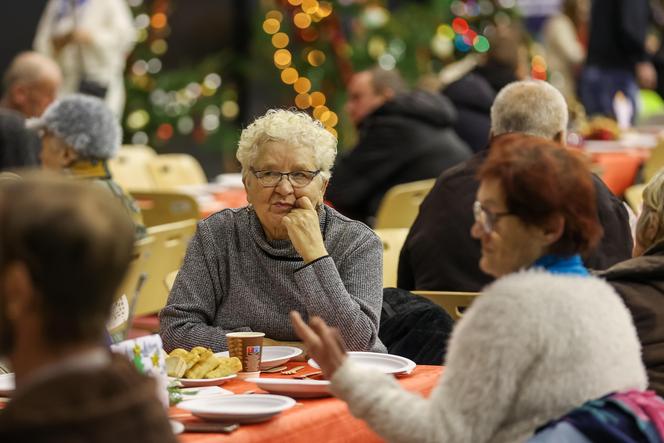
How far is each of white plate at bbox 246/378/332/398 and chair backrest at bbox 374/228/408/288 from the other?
1898 mm

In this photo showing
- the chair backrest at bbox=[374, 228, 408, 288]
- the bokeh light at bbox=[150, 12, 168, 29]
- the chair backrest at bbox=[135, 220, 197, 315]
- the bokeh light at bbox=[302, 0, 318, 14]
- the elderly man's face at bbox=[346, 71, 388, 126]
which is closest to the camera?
the chair backrest at bbox=[374, 228, 408, 288]

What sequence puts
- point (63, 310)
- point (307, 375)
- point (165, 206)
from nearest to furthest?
point (63, 310) < point (307, 375) < point (165, 206)

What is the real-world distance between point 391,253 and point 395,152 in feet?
7.98

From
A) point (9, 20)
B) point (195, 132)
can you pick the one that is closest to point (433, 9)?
point (195, 132)

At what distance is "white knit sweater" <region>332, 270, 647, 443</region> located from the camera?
2283 mm

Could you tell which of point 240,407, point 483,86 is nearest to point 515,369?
point 240,407

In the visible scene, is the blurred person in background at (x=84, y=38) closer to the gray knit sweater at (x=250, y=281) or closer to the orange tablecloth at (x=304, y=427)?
the gray knit sweater at (x=250, y=281)

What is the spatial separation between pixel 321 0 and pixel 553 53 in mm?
2712

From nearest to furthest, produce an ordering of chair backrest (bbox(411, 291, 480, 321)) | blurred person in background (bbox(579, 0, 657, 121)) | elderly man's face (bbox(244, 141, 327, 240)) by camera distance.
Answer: elderly man's face (bbox(244, 141, 327, 240))
chair backrest (bbox(411, 291, 480, 321))
blurred person in background (bbox(579, 0, 657, 121))

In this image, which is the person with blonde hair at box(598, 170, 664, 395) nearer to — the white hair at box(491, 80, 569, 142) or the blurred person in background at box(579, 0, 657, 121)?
the white hair at box(491, 80, 569, 142)

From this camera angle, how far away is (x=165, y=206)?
20.5 ft

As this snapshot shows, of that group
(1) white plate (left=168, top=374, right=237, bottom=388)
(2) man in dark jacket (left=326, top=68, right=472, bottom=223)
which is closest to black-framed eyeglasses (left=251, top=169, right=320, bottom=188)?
(1) white plate (left=168, top=374, right=237, bottom=388)

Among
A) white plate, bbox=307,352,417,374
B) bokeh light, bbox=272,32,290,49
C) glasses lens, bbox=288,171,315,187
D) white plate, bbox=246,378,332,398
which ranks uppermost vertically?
glasses lens, bbox=288,171,315,187

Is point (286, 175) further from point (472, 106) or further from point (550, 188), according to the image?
point (472, 106)
